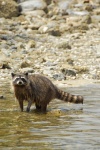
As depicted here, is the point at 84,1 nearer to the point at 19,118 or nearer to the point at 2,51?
the point at 2,51

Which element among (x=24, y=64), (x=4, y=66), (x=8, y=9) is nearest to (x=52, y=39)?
(x=8, y=9)

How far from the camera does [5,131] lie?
794 cm

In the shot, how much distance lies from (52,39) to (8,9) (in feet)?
25.2

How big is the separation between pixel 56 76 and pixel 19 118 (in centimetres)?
680

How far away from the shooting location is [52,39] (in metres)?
25.5

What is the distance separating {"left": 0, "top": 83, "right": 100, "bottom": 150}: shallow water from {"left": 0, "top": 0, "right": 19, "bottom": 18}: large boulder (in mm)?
20399

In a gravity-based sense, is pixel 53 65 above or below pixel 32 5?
below

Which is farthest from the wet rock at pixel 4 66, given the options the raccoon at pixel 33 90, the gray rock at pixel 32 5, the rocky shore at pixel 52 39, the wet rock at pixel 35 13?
the gray rock at pixel 32 5

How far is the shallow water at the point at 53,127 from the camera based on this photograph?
7.03m

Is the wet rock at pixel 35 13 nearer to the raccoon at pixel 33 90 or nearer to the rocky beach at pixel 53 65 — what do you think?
the rocky beach at pixel 53 65

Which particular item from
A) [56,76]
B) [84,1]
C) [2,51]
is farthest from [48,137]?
[84,1]

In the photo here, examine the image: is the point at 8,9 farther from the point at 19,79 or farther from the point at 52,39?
the point at 19,79

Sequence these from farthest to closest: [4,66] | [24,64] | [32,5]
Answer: [32,5] < [24,64] < [4,66]

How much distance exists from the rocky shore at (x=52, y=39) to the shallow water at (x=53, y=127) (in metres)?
5.01
